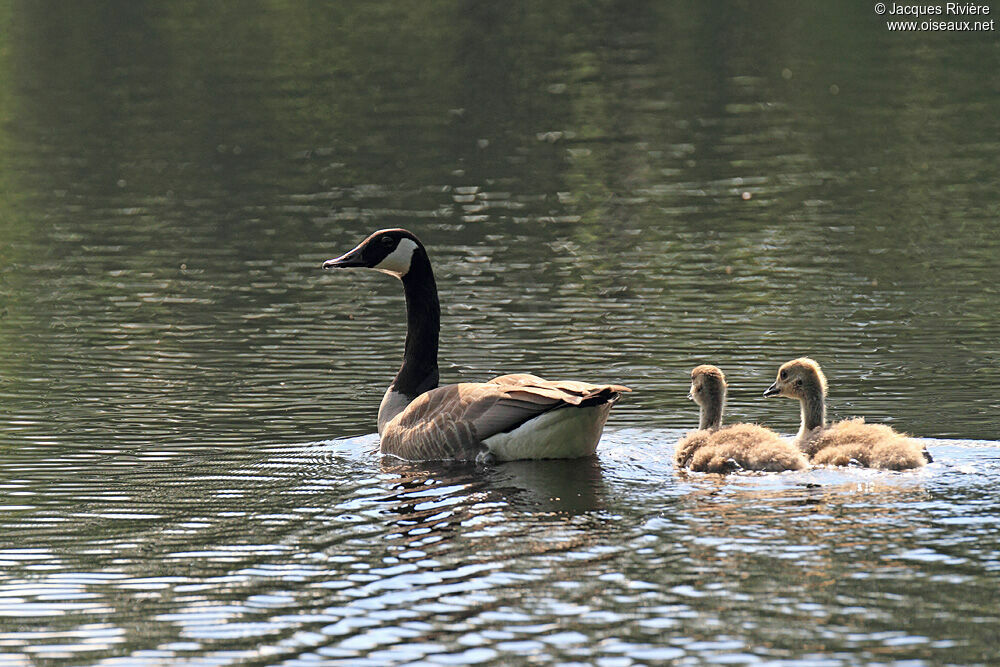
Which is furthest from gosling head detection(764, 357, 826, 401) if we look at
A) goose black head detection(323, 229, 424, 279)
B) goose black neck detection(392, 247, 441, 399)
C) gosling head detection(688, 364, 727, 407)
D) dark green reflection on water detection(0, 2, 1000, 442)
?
goose black head detection(323, 229, 424, 279)

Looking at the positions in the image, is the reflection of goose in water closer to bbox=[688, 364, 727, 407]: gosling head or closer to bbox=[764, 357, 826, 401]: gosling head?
bbox=[688, 364, 727, 407]: gosling head

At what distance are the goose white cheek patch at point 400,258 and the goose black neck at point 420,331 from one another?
0.18 ft

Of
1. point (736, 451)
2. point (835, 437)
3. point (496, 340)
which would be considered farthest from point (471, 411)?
point (496, 340)

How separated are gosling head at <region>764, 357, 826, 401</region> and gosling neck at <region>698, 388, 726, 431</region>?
17.9 inches

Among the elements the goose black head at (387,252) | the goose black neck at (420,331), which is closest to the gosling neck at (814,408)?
the goose black neck at (420,331)

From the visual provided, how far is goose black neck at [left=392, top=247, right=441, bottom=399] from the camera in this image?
16.6 metres

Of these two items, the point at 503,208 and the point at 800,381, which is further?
the point at 503,208

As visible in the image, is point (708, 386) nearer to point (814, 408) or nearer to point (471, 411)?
point (814, 408)

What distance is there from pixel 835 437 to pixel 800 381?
100cm

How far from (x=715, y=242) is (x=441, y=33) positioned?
102 feet

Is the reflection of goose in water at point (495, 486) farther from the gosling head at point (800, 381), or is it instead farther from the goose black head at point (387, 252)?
the goose black head at point (387, 252)

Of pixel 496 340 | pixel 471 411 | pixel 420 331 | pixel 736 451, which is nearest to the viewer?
pixel 736 451

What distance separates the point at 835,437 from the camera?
13680 millimetres

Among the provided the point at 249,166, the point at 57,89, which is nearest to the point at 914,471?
the point at 249,166
